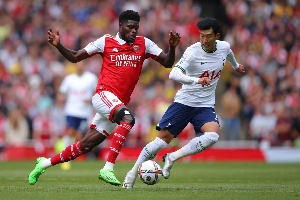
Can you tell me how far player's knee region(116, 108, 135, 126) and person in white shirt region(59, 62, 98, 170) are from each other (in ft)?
24.2

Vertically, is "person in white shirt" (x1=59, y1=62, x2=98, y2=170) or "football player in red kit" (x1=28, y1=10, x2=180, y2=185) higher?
"football player in red kit" (x1=28, y1=10, x2=180, y2=185)

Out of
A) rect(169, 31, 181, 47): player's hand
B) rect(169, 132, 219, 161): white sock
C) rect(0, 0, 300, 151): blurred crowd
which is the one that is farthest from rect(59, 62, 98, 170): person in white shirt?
rect(169, 31, 181, 47): player's hand

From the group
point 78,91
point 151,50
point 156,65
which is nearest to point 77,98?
point 78,91

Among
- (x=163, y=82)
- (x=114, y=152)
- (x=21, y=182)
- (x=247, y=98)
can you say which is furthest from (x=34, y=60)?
(x=114, y=152)

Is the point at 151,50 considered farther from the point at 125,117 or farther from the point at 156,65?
the point at 156,65

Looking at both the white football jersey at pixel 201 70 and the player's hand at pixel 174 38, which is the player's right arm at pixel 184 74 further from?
the player's hand at pixel 174 38

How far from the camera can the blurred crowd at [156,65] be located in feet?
69.5

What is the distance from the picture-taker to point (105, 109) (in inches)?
379

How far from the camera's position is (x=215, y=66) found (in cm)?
1027

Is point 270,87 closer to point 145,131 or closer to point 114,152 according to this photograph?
point 145,131

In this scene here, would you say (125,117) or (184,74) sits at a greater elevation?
(184,74)

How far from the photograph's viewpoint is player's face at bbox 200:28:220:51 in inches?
396

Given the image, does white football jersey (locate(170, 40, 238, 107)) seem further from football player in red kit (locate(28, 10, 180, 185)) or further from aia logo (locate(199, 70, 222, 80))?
football player in red kit (locate(28, 10, 180, 185))

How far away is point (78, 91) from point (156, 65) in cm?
673
